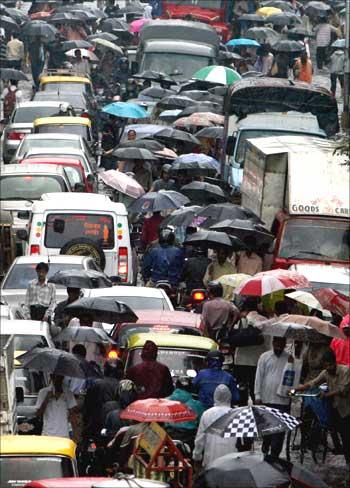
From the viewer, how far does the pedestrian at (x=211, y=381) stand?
56.7 ft

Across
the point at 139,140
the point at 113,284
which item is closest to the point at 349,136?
the point at 113,284

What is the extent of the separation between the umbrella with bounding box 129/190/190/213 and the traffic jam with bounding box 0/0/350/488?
0.11 feet

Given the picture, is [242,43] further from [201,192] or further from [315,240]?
[315,240]

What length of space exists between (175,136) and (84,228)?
382 inches

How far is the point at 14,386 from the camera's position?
16.8 m

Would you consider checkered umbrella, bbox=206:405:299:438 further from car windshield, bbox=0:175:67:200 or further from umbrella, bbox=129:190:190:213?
car windshield, bbox=0:175:67:200

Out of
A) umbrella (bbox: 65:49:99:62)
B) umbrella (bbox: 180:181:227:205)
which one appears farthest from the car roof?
umbrella (bbox: 65:49:99:62)

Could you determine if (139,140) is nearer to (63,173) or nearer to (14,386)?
(63,173)

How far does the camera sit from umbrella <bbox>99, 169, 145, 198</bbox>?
29.6 metres

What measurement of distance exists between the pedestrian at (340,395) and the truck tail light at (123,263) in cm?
742

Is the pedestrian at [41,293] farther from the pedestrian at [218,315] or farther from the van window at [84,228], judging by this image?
the van window at [84,228]

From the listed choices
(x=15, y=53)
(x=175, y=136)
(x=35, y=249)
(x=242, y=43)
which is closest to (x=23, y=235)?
(x=35, y=249)

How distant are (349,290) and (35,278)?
3580mm

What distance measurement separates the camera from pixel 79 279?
22.0 meters
